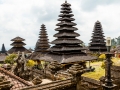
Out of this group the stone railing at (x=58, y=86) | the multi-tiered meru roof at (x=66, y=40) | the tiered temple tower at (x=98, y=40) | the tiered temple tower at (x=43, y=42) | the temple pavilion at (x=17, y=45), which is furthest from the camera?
the tiered temple tower at (x=98, y=40)

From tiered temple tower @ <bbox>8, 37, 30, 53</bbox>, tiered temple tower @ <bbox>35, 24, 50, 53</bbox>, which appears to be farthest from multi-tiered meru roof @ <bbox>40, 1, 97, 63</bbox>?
tiered temple tower @ <bbox>8, 37, 30, 53</bbox>

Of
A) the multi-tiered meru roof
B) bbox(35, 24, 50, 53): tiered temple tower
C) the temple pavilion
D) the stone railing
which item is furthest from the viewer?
the temple pavilion

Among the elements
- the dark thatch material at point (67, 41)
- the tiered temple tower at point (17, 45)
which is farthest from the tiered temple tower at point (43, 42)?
the dark thatch material at point (67, 41)

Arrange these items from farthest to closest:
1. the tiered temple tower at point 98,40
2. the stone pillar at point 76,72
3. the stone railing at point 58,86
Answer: the tiered temple tower at point 98,40, the stone pillar at point 76,72, the stone railing at point 58,86

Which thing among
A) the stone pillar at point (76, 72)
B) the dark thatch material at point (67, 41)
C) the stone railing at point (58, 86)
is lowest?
the stone railing at point (58, 86)

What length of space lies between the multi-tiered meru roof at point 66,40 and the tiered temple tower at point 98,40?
73.6 ft

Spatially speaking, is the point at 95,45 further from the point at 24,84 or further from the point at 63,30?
the point at 24,84

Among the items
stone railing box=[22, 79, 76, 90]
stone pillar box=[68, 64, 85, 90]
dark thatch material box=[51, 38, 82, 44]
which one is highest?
dark thatch material box=[51, 38, 82, 44]

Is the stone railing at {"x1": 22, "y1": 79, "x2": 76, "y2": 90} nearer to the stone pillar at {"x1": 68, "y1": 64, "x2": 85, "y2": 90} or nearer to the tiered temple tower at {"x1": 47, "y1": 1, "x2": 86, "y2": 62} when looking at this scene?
the stone pillar at {"x1": 68, "y1": 64, "x2": 85, "y2": 90}

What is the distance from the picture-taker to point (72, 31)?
1299 inches

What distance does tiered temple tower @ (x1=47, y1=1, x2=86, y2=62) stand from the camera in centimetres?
3020

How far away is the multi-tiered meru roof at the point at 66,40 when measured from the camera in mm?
30016

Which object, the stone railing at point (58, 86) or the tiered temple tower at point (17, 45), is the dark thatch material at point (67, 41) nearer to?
the stone railing at point (58, 86)

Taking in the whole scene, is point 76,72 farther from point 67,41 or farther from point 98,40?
point 98,40
